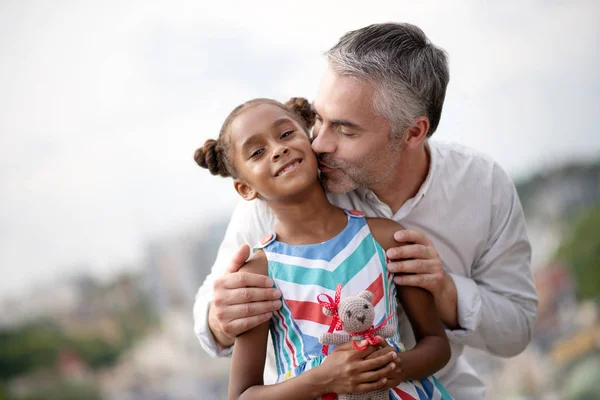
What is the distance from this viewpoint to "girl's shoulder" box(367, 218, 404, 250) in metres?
1.73

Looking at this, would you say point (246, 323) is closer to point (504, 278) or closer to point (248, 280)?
point (248, 280)

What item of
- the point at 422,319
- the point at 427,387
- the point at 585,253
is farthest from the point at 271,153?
the point at 585,253

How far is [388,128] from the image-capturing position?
6.33ft

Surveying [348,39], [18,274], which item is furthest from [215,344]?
[18,274]

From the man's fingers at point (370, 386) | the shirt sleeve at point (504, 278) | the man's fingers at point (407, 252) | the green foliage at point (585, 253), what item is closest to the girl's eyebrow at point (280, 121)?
the man's fingers at point (407, 252)

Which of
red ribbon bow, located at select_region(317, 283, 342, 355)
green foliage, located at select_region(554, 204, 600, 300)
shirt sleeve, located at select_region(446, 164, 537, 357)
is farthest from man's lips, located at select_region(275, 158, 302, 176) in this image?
green foliage, located at select_region(554, 204, 600, 300)

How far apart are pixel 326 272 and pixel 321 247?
75 mm

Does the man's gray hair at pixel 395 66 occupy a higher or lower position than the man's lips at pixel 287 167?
higher

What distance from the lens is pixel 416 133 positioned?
1.99 metres

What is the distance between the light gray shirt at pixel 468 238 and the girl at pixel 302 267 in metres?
0.23

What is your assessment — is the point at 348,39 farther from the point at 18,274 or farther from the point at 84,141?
the point at 18,274

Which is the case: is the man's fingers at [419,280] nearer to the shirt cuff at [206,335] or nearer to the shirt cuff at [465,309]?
the shirt cuff at [465,309]

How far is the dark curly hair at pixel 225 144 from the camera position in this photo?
174cm

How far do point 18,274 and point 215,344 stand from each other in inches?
101
